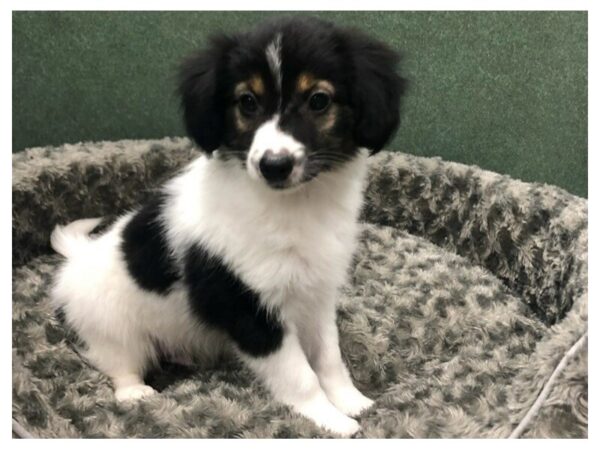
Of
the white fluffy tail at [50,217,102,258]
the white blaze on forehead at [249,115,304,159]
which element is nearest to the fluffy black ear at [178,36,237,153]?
the white blaze on forehead at [249,115,304,159]

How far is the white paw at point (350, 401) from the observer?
1965mm

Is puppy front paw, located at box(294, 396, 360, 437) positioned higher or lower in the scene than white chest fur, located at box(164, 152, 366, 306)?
lower

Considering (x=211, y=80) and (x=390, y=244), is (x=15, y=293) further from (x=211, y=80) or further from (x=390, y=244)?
(x=390, y=244)

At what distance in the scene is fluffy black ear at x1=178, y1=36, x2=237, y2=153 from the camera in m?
1.75

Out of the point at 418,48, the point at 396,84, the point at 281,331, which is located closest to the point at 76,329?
the point at 281,331

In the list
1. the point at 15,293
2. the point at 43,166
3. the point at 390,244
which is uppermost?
the point at 43,166

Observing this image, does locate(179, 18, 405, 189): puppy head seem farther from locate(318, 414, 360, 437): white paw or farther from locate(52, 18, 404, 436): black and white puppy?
locate(318, 414, 360, 437): white paw

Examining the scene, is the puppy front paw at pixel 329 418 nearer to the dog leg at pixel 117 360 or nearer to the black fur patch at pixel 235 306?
the black fur patch at pixel 235 306

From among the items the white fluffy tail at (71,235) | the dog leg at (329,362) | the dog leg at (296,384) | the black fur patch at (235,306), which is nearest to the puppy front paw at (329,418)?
the dog leg at (296,384)

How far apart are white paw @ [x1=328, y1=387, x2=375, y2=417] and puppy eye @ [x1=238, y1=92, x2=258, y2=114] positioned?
3.13 ft

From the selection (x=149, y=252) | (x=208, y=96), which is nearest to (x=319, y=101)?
(x=208, y=96)

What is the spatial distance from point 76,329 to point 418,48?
6.89ft

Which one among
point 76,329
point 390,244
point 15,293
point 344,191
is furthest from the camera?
point 390,244

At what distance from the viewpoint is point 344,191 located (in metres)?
1.89
